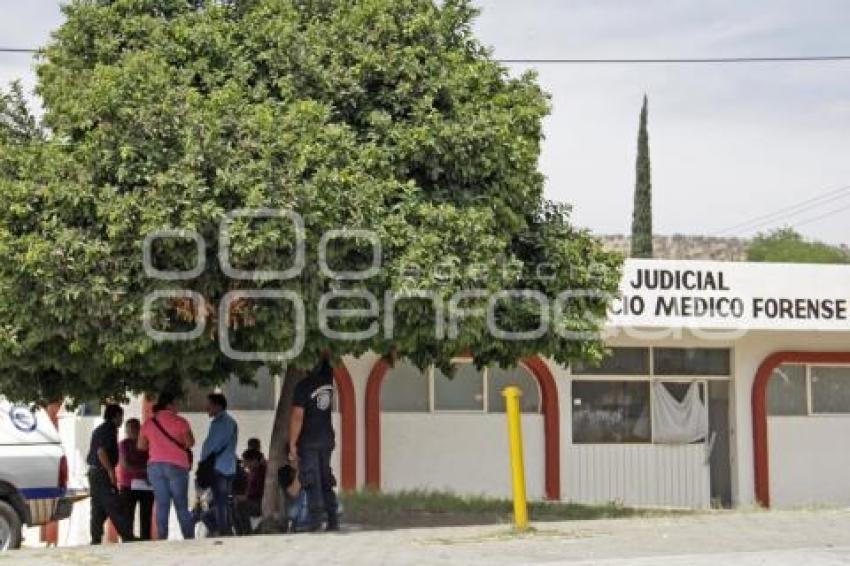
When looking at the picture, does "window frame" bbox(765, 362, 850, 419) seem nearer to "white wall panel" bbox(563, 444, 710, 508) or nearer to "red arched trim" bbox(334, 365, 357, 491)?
"white wall panel" bbox(563, 444, 710, 508)

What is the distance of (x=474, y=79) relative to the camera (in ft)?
41.1

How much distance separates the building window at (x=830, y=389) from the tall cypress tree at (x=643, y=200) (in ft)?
54.0

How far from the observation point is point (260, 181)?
10.8 meters

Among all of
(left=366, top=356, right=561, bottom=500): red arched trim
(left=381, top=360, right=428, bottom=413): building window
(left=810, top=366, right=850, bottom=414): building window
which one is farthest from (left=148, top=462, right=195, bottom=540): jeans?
(left=810, top=366, right=850, bottom=414): building window

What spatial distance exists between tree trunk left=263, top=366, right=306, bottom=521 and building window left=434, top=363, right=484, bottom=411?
241 inches

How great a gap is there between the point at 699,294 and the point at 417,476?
195 inches

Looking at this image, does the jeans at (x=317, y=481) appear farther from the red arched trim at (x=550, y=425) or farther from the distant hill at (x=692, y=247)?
the distant hill at (x=692, y=247)

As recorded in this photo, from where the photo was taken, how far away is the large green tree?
35.3 ft

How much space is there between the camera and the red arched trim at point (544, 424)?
19219 mm

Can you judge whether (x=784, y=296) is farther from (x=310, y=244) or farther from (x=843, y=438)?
(x=310, y=244)

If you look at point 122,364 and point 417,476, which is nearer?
point 122,364

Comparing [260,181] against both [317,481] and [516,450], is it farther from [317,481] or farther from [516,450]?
[516,450]

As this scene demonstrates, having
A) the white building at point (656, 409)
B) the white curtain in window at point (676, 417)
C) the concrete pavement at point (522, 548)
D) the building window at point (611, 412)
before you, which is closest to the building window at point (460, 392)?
the white building at point (656, 409)

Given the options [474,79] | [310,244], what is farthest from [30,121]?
[474,79]
